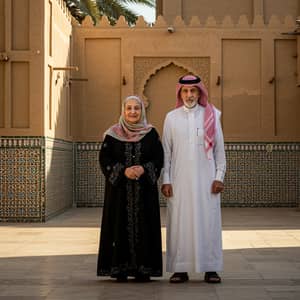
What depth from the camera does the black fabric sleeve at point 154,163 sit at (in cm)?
578

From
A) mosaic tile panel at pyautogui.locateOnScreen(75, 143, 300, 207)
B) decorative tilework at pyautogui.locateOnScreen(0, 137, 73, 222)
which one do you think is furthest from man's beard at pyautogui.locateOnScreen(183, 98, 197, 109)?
mosaic tile panel at pyautogui.locateOnScreen(75, 143, 300, 207)

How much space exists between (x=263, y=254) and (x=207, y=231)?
1.90 m

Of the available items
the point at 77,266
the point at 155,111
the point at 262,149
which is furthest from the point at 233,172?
the point at 77,266

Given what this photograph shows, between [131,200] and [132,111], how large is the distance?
2.08 ft

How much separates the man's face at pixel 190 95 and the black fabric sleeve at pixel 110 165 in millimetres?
613

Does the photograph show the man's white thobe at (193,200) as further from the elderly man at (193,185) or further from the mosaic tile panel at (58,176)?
the mosaic tile panel at (58,176)

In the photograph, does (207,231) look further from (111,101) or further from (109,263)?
(111,101)

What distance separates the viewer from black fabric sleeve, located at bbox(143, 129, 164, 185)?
19.0 ft

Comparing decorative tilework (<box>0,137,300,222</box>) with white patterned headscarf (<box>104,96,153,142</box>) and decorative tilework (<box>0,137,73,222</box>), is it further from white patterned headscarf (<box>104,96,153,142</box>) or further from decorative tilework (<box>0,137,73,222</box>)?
white patterned headscarf (<box>104,96,153,142</box>)

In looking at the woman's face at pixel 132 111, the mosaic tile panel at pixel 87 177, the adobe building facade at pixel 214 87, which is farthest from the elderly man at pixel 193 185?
the mosaic tile panel at pixel 87 177

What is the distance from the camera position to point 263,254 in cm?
751

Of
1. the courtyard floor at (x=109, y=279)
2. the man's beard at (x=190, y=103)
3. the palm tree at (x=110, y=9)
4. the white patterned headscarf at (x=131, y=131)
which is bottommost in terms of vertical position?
the courtyard floor at (x=109, y=279)

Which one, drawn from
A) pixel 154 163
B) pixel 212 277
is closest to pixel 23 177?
pixel 154 163

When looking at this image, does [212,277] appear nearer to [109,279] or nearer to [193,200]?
[193,200]
